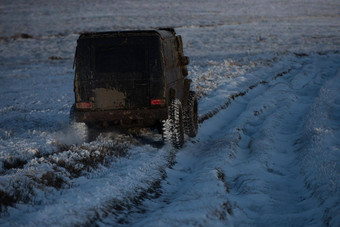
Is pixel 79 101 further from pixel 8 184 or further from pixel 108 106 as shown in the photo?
pixel 8 184

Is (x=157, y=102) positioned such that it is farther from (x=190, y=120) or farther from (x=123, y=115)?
(x=190, y=120)

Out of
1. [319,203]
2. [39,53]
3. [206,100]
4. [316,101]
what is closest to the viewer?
[319,203]

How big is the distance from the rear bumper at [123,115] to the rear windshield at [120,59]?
0.78m

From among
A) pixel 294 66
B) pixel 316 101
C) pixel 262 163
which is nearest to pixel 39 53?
pixel 294 66

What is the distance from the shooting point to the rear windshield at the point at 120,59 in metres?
8.44

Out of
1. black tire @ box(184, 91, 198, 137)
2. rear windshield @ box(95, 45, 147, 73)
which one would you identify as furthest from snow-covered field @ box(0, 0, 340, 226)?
rear windshield @ box(95, 45, 147, 73)

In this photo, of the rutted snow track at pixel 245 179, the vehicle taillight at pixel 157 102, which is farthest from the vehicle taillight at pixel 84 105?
the rutted snow track at pixel 245 179

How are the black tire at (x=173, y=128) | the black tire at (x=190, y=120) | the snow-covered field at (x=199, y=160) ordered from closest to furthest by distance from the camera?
the snow-covered field at (x=199, y=160) < the black tire at (x=173, y=128) < the black tire at (x=190, y=120)

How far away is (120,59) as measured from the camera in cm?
850

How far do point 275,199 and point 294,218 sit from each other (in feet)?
2.30

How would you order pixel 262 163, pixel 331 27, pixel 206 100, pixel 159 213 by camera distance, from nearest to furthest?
pixel 159 213 → pixel 262 163 → pixel 206 100 → pixel 331 27

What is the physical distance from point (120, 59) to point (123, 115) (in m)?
1.07

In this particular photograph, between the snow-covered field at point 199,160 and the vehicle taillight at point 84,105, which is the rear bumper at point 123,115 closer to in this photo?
the vehicle taillight at point 84,105

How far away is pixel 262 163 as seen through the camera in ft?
25.3
